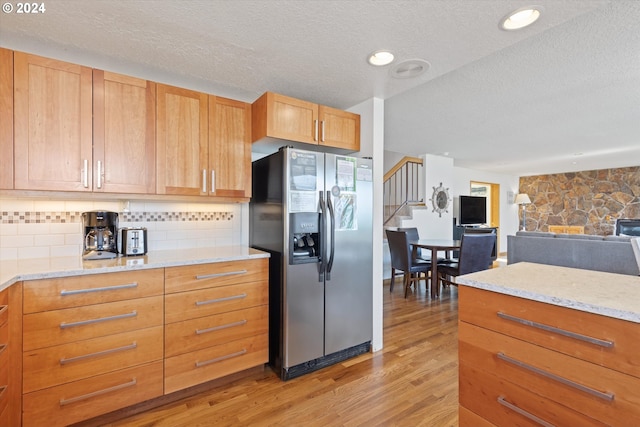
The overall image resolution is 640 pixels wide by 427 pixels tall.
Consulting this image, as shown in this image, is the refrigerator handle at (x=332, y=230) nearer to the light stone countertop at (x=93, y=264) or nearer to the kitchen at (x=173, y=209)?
the light stone countertop at (x=93, y=264)

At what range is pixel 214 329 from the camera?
1.98 m

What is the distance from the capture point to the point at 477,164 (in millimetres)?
6836

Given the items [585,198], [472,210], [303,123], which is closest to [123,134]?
[303,123]

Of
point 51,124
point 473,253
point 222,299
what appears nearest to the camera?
point 51,124

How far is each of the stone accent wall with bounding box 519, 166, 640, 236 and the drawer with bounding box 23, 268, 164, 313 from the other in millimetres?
9887

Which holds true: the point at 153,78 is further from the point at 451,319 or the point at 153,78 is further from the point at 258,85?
the point at 451,319

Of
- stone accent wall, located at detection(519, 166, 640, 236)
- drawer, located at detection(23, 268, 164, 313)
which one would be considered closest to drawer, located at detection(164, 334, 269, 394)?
drawer, located at detection(23, 268, 164, 313)

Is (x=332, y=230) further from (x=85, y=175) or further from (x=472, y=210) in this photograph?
(x=472, y=210)

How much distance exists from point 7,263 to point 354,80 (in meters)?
2.53

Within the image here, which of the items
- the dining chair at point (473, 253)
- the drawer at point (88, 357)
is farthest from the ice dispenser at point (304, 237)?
the dining chair at point (473, 253)

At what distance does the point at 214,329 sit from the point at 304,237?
88 cm

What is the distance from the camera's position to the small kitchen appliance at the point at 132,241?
2.08m

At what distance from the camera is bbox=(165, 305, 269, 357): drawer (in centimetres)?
186

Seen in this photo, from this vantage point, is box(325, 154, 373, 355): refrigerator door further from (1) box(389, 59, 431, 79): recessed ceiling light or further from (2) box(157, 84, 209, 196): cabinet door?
(2) box(157, 84, 209, 196): cabinet door
